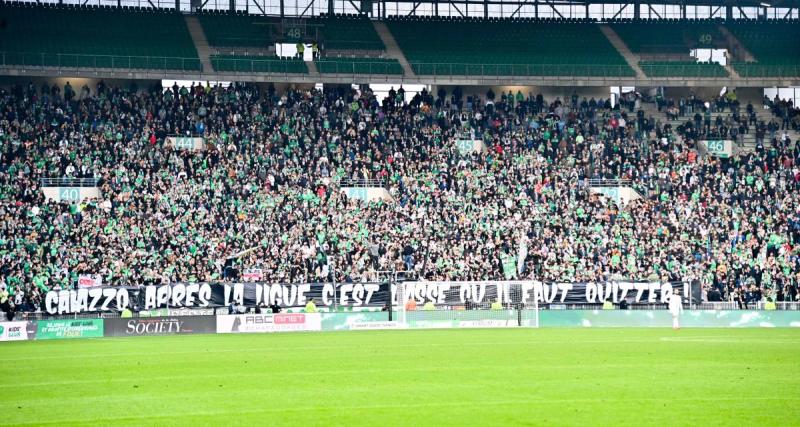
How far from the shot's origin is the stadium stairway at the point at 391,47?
64.2m

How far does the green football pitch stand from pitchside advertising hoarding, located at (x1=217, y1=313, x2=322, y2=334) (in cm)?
826

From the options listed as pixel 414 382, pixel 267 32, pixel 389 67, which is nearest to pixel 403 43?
pixel 389 67

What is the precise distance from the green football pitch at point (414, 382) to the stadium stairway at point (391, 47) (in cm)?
3279

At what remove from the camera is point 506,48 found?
66688 mm

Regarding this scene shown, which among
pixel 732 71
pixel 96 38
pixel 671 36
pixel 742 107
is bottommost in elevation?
pixel 742 107

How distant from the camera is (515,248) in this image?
50.5 meters

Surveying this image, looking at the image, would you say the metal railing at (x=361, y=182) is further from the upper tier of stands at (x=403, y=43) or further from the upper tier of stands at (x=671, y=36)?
the upper tier of stands at (x=671, y=36)

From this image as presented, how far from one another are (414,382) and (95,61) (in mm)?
44025

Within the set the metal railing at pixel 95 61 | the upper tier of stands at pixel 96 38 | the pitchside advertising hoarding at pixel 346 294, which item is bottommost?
the pitchside advertising hoarding at pixel 346 294

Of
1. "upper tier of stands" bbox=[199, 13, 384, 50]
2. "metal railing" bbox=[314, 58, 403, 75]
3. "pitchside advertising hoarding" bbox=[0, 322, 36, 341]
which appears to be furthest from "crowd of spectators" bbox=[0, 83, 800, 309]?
"upper tier of stands" bbox=[199, 13, 384, 50]

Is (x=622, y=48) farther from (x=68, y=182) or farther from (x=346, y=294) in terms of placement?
(x=68, y=182)

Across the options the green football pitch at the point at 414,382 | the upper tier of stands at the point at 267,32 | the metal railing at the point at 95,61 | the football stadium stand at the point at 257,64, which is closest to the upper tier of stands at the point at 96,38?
the metal railing at the point at 95,61

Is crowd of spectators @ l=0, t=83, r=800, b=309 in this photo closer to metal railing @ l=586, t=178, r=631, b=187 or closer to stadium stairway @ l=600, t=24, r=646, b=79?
metal railing @ l=586, t=178, r=631, b=187

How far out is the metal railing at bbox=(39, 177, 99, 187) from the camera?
5178cm
